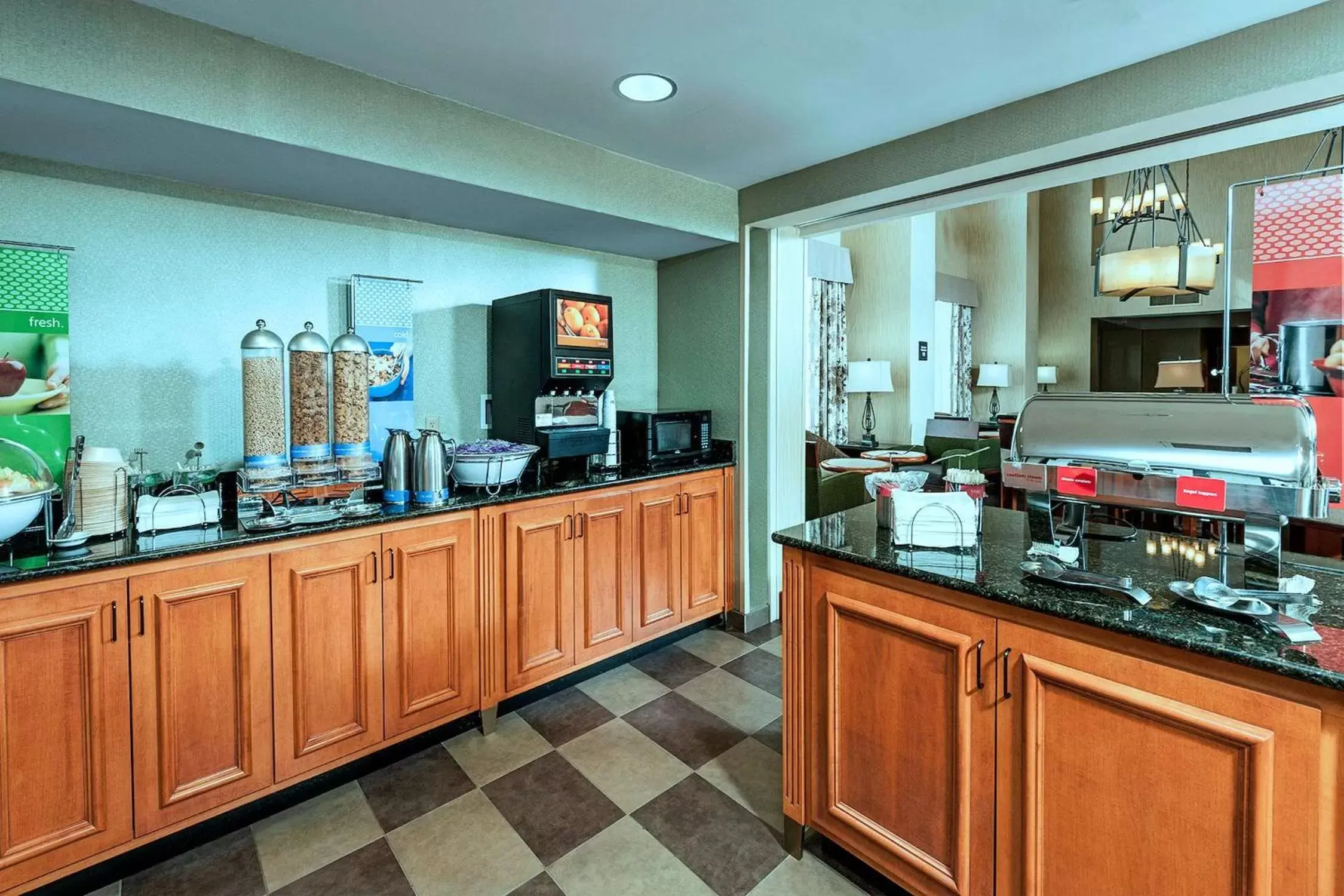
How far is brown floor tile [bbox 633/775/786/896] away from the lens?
6.02 feet

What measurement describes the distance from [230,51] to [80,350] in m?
1.12

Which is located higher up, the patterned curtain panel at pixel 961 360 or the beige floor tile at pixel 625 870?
the patterned curtain panel at pixel 961 360

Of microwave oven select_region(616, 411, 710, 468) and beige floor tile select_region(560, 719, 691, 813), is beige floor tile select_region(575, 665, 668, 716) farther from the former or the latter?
microwave oven select_region(616, 411, 710, 468)

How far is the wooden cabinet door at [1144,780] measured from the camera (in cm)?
107

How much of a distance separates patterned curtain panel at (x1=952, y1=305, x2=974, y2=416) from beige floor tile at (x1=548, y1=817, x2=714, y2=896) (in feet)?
25.8

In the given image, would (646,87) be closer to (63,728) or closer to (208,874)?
(63,728)

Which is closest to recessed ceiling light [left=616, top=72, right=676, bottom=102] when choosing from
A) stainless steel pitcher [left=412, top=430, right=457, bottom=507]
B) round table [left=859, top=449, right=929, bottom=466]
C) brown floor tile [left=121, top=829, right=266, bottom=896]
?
stainless steel pitcher [left=412, top=430, right=457, bottom=507]

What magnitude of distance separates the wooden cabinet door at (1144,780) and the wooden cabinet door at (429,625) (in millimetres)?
1855

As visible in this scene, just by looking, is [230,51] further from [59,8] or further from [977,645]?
[977,645]

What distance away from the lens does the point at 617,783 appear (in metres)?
2.25

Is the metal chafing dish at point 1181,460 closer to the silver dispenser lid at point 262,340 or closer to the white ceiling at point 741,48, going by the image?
the white ceiling at point 741,48

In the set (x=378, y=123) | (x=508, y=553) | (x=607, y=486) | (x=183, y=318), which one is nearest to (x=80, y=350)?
(x=183, y=318)

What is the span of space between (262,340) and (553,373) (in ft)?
3.57

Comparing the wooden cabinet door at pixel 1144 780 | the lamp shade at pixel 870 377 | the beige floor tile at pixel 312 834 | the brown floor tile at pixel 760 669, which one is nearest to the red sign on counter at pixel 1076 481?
the wooden cabinet door at pixel 1144 780
